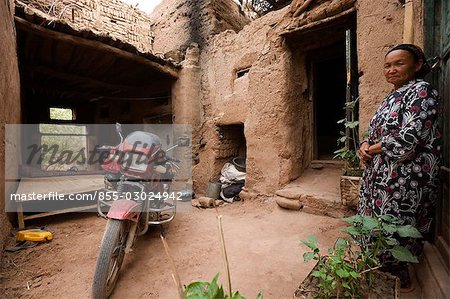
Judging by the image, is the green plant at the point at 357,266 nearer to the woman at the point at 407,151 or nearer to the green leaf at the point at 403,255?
the green leaf at the point at 403,255

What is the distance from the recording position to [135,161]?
2.44 m

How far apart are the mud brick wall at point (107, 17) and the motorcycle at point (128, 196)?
4.09 m

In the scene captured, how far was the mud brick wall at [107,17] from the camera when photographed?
565 centimetres

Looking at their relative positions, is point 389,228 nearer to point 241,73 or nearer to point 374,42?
point 374,42

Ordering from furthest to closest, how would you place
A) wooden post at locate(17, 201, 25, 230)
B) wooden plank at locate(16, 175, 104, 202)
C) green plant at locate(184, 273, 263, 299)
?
wooden plank at locate(16, 175, 104, 202), wooden post at locate(17, 201, 25, 230), green plant at locate(184, 273, 263, 299)

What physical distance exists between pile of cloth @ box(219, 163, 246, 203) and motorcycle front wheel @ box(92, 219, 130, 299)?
2.76 metres

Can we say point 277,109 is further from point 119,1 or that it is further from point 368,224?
point 119,1

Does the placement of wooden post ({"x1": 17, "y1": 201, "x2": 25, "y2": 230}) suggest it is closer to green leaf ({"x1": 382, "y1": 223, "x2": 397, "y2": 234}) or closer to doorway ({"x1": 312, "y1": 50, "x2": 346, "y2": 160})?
green leaf ({"x1": 382, "y1": 223, "x2": 397, "y2": 234})

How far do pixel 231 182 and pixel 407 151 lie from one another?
12.2 feet

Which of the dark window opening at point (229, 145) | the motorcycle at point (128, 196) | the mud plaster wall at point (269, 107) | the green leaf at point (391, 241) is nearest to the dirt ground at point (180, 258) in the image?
the motorcycle at point (128, 196)

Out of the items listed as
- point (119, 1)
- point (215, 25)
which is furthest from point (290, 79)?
point (119, 1)

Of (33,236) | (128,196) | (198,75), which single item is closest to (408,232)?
(128,196)

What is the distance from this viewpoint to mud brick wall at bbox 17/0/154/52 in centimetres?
565

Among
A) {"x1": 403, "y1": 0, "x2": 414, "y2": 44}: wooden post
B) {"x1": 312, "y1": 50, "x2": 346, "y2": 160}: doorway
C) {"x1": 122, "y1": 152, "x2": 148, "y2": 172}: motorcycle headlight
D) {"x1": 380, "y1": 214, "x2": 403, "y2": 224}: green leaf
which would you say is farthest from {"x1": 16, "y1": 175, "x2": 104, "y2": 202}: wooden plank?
{"x1": 312, "y1": 50, "x2": 346, "y2": 160}: doorway
